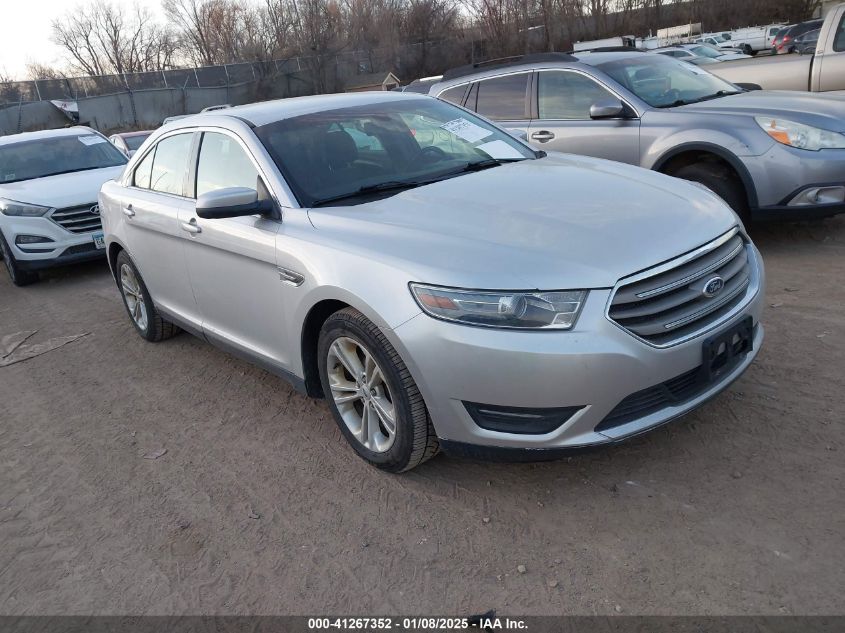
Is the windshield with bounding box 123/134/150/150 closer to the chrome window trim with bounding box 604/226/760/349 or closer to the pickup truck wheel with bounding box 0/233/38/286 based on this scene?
the pickup truck wheel with bounding box 0/233/38/286

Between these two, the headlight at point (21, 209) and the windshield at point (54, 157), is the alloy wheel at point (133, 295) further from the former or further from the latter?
the windshield at point (54, 157)

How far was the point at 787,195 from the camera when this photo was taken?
212 inches

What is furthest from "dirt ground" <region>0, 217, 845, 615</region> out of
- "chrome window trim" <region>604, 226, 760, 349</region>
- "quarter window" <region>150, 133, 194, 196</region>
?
"quarter window" <region>150, 133, 194, 196</region>

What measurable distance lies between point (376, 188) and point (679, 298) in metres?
1.64

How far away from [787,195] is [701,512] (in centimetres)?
355

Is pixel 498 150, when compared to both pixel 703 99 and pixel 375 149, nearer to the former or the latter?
pixel 375 149

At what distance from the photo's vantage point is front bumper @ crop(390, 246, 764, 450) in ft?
8.43

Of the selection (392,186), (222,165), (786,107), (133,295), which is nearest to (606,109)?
(786,107)

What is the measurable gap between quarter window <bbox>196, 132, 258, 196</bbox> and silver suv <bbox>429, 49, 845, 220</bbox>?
3385 mm

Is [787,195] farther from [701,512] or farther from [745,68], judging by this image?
[745,68]

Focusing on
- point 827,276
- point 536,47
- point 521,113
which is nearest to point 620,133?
point 521,113

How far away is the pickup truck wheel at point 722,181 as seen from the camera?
5688mm

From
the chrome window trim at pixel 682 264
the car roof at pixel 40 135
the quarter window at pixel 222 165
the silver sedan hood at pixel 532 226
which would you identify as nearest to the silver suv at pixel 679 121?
the silver sedan hood at pixel 532 226

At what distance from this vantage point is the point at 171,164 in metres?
4.67
